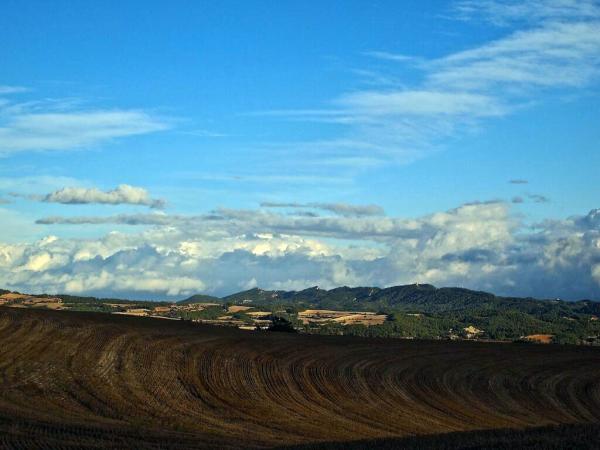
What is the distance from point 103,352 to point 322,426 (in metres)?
23.8

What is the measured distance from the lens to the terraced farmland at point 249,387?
131 ft

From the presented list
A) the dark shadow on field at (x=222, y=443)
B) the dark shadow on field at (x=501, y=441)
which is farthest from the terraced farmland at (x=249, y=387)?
the dark shadow on field at (x=501, y=441)

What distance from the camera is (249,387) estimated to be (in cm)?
5459

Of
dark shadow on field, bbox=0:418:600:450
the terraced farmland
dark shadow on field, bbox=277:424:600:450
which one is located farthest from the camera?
the terraced farmland

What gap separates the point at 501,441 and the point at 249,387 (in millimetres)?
27923

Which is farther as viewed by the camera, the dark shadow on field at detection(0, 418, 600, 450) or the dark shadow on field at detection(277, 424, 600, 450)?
the dark shadow on field at detection(0, 418, 600, 450)

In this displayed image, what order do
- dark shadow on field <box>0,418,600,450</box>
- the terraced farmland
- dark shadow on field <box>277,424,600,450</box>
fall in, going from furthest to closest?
the terraced farmland < dark shadow on field <box>0,418,600,450</box> < dark shadow on field <box>277,424,600,450</box>

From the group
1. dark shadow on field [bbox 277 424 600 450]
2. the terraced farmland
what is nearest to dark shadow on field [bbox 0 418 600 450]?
dark shadow on field [bbox 277 424 600 450]

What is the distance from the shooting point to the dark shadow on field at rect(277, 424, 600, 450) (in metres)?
27.2

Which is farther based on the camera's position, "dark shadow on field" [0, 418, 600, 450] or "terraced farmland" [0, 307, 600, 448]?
"terraced farmland" [0, 307, 600, 448]

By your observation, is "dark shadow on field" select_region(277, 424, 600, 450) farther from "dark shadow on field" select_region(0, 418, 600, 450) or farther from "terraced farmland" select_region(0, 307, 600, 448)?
"terraced farmland" select_region(0, 307, 600, 448)

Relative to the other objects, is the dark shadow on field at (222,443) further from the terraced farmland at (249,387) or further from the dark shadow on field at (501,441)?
the terraced farmland at (249,387)

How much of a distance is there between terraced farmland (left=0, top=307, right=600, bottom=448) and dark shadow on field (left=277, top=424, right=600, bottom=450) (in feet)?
24.6

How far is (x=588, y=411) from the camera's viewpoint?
173ft
